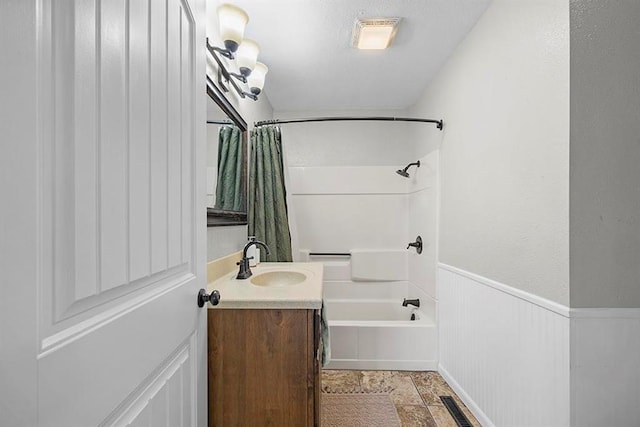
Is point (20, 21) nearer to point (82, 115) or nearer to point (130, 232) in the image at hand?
point (82, 115)

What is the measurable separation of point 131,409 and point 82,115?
54 centimetres

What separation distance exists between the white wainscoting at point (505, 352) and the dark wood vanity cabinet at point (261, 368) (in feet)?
3.07

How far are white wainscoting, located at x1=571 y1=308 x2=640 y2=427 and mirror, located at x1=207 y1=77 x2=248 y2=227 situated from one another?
1579 millimetres

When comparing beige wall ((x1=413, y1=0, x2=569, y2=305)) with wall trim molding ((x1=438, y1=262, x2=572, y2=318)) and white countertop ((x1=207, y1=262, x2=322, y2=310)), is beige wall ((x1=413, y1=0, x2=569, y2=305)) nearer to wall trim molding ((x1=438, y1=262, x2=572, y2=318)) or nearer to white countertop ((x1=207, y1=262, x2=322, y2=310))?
wall trim molding ((x1=438, y1=262, x2=572, y2=318))

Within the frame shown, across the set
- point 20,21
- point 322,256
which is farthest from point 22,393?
point 322,256

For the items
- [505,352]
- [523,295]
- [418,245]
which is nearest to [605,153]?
[523,295]

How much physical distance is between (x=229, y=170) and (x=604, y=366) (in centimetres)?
193

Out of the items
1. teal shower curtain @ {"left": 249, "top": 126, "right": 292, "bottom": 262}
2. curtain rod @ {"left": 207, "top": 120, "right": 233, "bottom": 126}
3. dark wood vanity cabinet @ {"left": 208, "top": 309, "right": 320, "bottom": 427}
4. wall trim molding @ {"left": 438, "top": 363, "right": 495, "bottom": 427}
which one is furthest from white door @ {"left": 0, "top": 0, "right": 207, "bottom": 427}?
wall trim molding @ {"left": 438, "top": 363, "right": 495, "bottom": 427}

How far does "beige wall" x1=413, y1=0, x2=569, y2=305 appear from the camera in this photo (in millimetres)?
1233

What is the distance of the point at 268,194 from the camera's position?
2406mm

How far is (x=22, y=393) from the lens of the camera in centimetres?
38

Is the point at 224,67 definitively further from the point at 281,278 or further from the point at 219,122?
the point at 281,278

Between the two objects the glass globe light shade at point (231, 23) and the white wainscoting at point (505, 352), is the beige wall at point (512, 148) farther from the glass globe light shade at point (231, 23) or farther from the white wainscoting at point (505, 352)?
the glass globe light shade at point (231, 23)

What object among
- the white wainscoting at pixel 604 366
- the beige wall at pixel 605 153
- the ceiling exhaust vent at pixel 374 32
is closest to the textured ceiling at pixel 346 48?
the ceiling exhaust vent at pixel 374 32
